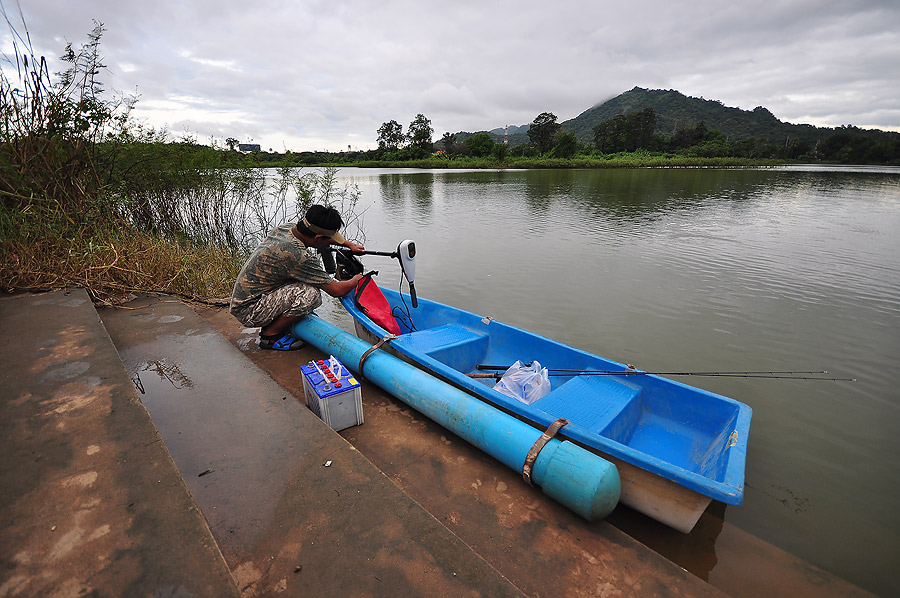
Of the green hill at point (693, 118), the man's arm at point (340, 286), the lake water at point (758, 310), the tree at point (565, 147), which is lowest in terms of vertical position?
the lake water at point (758, 310)

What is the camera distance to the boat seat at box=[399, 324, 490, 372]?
3842 mm

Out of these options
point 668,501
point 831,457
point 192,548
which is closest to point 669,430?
point 668,501

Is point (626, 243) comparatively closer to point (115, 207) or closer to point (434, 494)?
point (434, 494)

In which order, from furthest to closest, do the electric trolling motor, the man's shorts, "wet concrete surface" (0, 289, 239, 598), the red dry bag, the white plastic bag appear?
the red dry bag → the electric trolling motor → the man's shorts → the white plastic bag → "wet concrete surface" (0, 289, 239, 598)

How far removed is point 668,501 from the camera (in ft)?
7.79

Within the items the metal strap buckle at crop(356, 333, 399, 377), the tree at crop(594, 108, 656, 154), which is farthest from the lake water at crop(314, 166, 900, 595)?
the tree at crop(594, 108, 656, 154)

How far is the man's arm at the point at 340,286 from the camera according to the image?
4203 mm

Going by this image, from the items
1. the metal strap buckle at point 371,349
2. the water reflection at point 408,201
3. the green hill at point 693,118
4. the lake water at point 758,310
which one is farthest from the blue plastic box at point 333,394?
the green hill at point 693,118

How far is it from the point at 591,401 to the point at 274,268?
3073mm

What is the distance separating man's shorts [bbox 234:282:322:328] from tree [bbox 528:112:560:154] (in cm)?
6912

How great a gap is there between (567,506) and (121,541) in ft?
6.73

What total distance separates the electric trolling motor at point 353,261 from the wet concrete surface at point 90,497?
2.18m

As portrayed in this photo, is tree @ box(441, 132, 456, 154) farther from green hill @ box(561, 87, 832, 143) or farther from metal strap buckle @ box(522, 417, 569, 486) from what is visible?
metal strap buckle @ box(522, 417, 569, 486)

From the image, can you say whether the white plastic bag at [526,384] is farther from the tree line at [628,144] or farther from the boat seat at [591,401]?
the tree line at [628,144]
